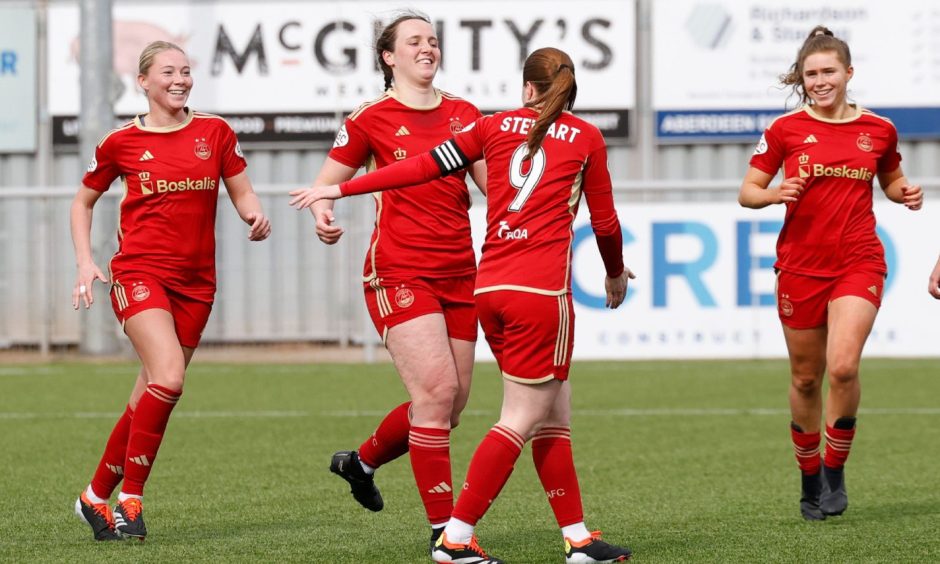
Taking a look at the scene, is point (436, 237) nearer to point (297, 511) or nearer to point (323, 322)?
point (297, 511)

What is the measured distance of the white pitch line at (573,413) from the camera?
10547 millimetres

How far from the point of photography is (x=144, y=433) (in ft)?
19.4

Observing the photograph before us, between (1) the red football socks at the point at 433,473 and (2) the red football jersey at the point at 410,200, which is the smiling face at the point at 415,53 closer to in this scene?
(2) the red football jersey at the point at 410,200

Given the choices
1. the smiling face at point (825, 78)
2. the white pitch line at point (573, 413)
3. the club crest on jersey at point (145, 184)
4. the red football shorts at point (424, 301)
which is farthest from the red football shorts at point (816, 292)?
the white pitch line at point (573, 413)

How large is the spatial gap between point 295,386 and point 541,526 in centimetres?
686

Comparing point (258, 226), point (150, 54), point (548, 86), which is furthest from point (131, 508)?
point (548, 86)

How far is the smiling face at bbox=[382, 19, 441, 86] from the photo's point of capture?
5.71 meters

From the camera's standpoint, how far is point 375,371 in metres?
14.0

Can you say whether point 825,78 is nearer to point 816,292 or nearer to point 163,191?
point 816,292

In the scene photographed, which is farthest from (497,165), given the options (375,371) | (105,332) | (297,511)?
(105,332)

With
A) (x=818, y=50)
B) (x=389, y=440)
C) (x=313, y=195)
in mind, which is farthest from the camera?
(x=818, y=50)

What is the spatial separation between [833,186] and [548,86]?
174cm

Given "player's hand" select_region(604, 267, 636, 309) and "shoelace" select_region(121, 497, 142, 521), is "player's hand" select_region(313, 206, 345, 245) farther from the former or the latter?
"shoelace" select_region(121, 497, 142, 521)

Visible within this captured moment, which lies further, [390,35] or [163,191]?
[163,191]
